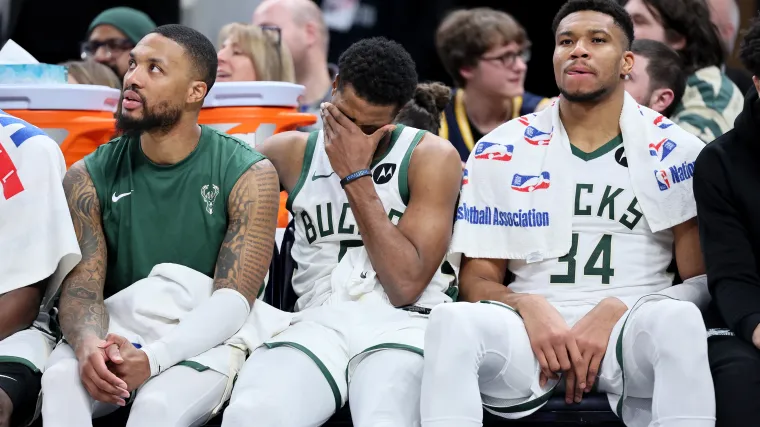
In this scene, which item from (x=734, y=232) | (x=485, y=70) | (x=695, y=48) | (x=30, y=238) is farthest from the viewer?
(x=485, y=70)

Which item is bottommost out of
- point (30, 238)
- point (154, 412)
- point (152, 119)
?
point (154, 412)

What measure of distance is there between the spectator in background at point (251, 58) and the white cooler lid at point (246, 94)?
0.81m

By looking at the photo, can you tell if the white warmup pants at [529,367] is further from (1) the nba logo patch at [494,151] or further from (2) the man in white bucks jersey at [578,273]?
(1) the nba logo patch at [494,151]

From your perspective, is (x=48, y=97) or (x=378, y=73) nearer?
(x=378, y=73)

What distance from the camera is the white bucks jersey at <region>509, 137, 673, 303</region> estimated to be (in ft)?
10.2

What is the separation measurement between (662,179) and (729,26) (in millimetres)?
2649

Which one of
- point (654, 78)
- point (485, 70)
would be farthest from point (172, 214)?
point (485, 70)

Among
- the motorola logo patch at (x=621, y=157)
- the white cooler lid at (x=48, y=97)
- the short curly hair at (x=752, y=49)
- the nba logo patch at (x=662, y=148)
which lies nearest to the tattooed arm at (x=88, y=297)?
the white cooler lid at (x=48, y=97)

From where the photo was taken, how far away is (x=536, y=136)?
3.30 metres

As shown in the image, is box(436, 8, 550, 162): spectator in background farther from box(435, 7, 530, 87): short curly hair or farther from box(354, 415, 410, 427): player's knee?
box(354, 415, 410, 427): player's knee

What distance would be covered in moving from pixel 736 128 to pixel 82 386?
6.39ft

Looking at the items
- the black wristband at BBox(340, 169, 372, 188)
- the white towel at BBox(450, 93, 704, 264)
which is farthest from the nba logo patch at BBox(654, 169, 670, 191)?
the black wristband at BBox(340, 169, 372, 188)

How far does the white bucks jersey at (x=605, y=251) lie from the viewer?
10.2 feet

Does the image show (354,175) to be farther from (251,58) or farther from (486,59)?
(486,59)
